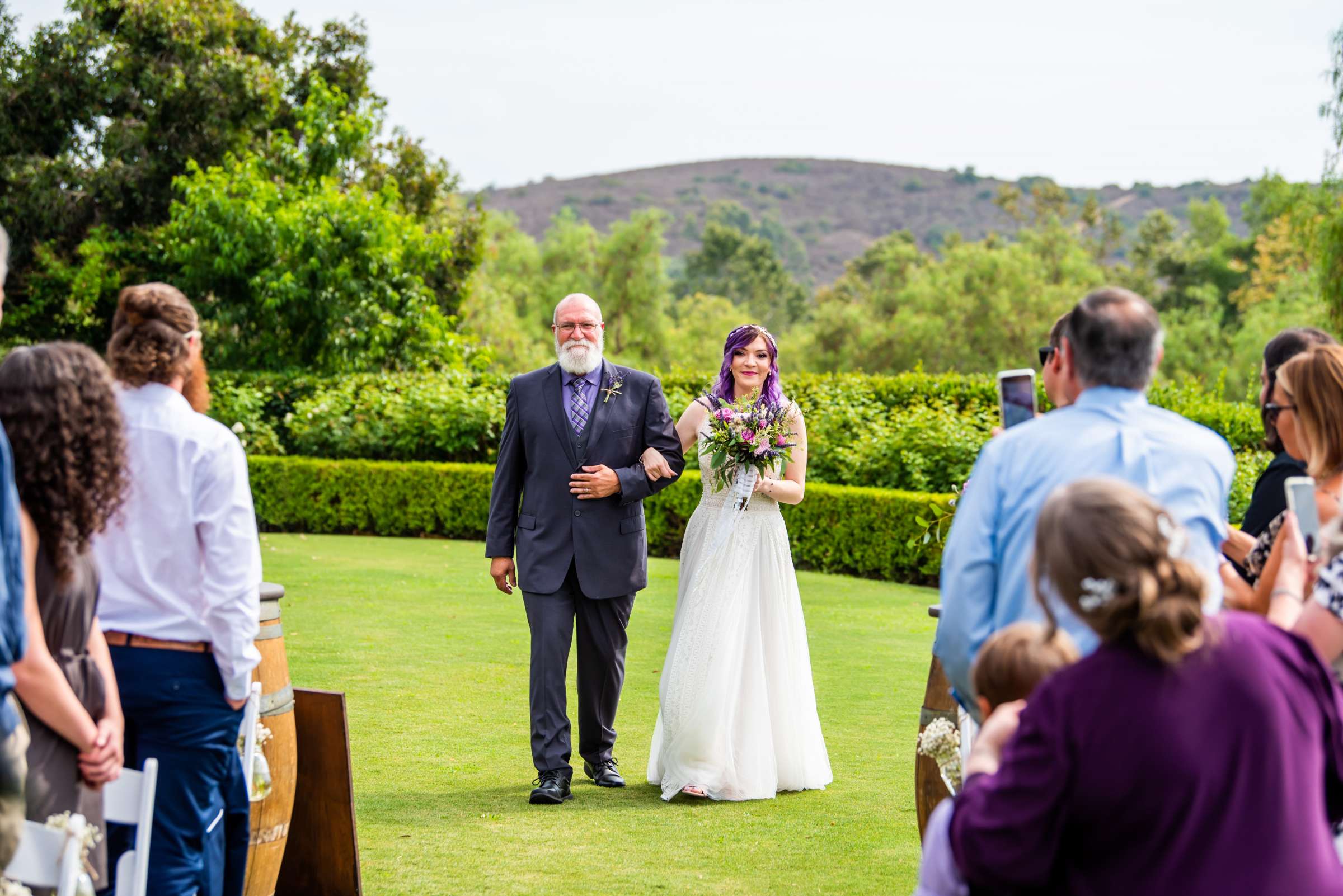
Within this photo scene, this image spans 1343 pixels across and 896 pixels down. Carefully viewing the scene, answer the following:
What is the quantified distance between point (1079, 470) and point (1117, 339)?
1.01ft

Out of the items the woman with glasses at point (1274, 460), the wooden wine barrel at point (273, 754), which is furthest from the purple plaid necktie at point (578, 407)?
the woman with glasses at point (1274, 460)

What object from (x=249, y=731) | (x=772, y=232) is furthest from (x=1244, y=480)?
(x=772, y=232)

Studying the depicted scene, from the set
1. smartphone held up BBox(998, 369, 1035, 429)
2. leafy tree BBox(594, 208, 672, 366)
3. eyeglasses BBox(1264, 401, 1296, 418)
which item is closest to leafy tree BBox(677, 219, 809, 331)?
leafy tree BBox(594, 208, 672, 366)

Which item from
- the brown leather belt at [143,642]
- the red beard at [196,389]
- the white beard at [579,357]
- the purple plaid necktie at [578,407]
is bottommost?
the brown leather belt at [143,642]

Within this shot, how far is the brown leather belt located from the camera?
3.46m

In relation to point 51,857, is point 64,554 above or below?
above

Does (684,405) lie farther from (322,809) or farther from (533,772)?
(322,809)

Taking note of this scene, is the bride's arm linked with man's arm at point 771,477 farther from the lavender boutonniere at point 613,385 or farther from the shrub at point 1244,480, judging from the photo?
the shrub at point 1244,480

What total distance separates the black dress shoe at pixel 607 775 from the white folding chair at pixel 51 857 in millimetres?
3528

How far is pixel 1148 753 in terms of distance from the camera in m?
2.09

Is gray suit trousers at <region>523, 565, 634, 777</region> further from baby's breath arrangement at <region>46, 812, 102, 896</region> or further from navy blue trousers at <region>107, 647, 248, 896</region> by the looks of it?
baby's breath arrangement at <region>46, 812, 102, 896</region>

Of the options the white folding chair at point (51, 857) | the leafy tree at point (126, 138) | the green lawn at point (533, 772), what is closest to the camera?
the white folding chair at point (51, 857)

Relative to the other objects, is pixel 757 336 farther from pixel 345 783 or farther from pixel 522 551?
pixel 345 783

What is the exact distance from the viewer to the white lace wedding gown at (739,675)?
19.6ft
